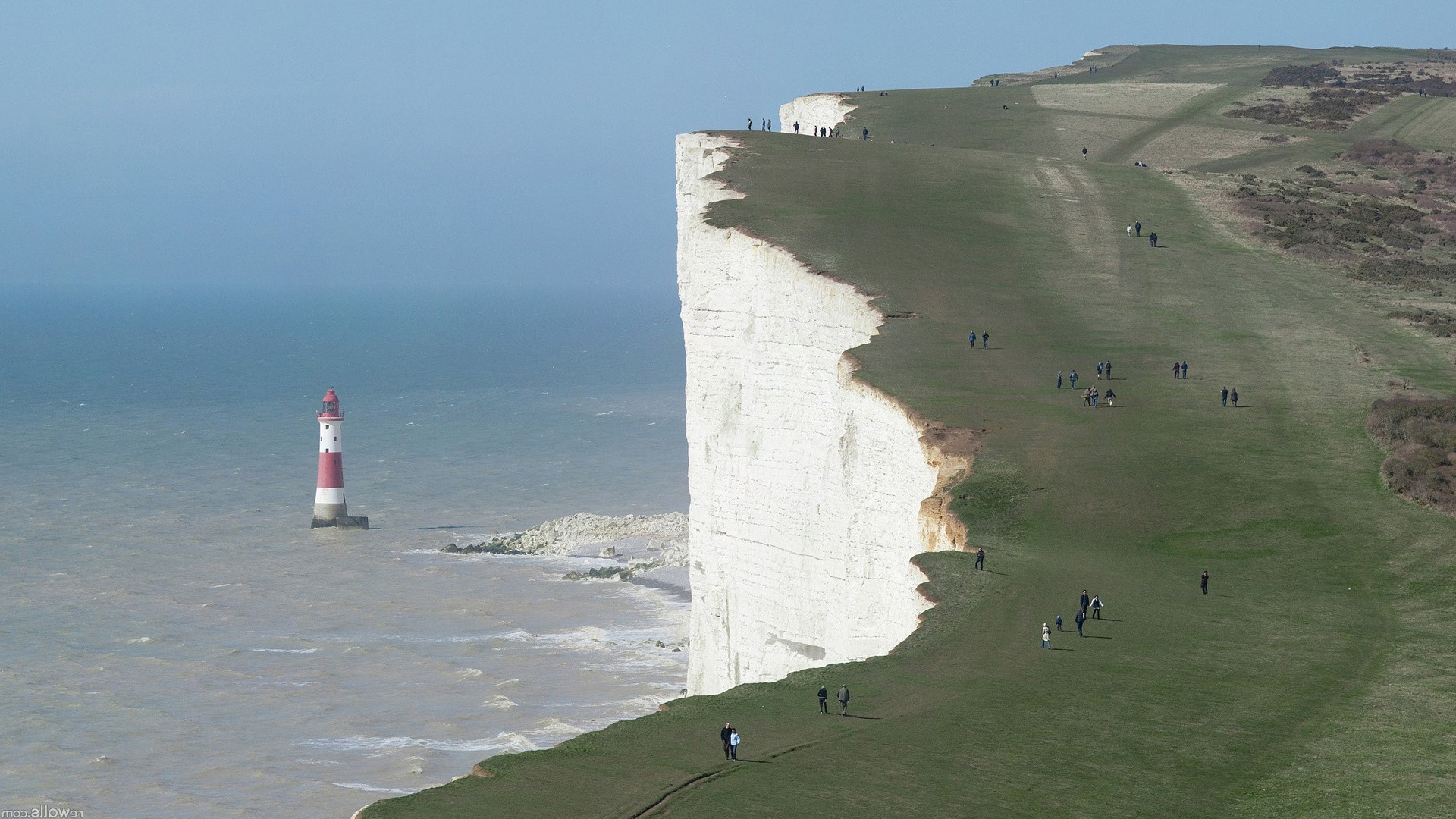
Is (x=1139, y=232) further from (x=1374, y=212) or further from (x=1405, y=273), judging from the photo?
(x=1374, y=212)

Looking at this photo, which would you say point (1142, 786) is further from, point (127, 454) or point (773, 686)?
point (127, 454)

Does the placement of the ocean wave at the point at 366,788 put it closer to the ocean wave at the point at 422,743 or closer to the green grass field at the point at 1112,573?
the ocean wave at the point at 422,743

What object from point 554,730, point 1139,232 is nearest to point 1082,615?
point 554,730

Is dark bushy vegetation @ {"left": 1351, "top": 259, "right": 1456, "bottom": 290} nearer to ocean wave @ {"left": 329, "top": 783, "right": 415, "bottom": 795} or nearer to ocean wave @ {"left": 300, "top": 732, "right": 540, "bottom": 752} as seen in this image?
ocean wave @ {"left": 300, "top": 732, "right": 540, "bottom": 752}

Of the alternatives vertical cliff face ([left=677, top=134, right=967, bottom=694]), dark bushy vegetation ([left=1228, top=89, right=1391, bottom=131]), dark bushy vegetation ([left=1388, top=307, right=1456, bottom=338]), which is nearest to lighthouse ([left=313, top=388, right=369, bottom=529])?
vertical cliff face ([left=677, top=134, right=967, bottom=694])

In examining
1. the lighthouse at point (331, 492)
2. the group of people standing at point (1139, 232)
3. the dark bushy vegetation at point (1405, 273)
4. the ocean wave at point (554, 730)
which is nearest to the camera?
the ocean wave at point (554, 730)

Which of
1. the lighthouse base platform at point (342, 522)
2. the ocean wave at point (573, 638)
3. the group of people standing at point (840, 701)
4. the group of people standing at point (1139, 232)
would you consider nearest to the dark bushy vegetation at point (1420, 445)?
the group of people standing at point (840, 701)
